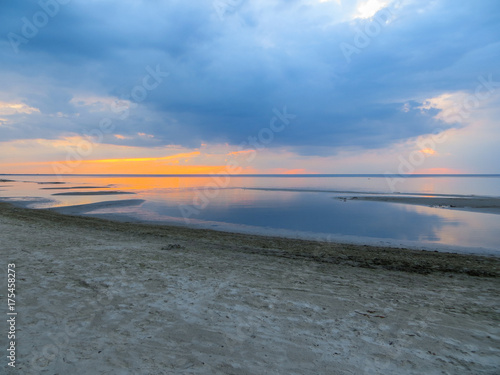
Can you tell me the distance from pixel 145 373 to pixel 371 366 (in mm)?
3152

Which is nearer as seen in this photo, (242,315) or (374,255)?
(242,315)

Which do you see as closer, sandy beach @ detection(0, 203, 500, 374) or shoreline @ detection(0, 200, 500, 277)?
sandy beach @ detection(0, 203, 500, 374)

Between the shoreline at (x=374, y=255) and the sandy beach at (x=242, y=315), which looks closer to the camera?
the sandy beach at (x=242, y=315)

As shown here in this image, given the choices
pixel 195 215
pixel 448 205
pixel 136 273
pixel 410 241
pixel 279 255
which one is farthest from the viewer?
pixel 448 205

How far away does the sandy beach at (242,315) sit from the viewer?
434cm

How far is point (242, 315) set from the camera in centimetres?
585

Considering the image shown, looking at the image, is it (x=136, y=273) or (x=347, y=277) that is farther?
(x=347, y=277)

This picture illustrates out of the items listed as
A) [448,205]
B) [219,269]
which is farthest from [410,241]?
[448,205]

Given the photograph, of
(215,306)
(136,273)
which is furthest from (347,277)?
(136,273)

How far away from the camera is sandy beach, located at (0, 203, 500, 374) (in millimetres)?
4344

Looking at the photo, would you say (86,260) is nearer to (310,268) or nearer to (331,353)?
(310,268)

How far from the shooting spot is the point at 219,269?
30.6ft

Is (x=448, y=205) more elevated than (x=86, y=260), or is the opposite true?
(x=448, y=205)

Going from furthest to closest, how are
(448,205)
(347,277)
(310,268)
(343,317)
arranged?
1. (448,205)
2. (310,268)
3. (347,277)
4. (343,317)
